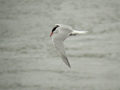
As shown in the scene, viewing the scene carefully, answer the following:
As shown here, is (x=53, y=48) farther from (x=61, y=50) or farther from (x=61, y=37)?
(x=61, y=50)

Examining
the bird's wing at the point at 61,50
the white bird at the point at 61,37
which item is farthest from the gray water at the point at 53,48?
the bird's wing at the point at 61,50

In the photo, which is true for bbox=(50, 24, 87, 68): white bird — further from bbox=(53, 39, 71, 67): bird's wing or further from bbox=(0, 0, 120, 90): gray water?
bbox=(0, 0, 120, 90): gray water

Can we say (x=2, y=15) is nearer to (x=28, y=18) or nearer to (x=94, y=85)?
(x=28, y=18)

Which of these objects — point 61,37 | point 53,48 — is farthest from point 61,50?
point 53,48

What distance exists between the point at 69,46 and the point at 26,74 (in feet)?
3.53

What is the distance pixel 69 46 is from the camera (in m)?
5.92

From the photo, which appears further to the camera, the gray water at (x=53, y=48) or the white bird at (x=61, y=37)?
the gray water at (x=53, y=48)

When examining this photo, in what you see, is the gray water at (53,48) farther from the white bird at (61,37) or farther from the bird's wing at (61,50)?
the bird's wing at (61,50)

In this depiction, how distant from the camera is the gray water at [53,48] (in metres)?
4.94

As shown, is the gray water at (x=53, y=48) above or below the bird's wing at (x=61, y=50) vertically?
below

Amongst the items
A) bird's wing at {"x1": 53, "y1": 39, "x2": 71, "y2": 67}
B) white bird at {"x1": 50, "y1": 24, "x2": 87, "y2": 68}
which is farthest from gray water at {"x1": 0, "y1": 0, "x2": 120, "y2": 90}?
bird's wing at {"x1": 53, "y1": 39, "x2": 71, "y2": 67}

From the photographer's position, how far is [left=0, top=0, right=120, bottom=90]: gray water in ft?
16.2

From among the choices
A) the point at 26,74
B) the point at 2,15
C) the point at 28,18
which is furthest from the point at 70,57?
the point at 2,15

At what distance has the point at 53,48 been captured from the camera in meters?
5.96
